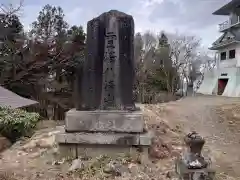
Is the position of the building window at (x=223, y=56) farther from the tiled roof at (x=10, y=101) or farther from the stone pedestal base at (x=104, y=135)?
the stone pedestal base at (x=104, y=135)

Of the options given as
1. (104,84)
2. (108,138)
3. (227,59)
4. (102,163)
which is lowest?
(102,163)

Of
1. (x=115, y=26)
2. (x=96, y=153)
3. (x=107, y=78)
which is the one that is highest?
(x=115, y=26)

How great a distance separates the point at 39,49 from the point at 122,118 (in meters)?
15.3

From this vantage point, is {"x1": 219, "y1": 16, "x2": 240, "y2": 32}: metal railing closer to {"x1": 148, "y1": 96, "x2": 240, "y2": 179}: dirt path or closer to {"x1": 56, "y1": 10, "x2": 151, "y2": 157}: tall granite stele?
{"x1": 148, "y1": 96, "x2": 240, "y2": 179}: dirt path

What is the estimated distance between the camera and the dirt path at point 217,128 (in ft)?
22.1

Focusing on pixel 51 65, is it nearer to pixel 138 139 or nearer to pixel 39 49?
pixel 39 49

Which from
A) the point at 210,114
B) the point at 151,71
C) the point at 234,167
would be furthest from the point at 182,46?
the point at 234,167

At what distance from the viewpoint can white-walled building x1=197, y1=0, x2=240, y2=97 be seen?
93.1ft

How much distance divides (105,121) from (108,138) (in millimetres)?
313

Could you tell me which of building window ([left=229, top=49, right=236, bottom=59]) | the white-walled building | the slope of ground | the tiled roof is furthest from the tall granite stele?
building window ([left=229, top=49, right=236, bottom=59])

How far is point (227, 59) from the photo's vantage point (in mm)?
31828

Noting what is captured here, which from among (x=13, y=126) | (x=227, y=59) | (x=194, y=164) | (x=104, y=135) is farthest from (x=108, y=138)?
(x=227, y=59)

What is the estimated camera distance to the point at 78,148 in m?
5.45

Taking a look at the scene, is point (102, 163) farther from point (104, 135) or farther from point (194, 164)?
point (194, 164)
